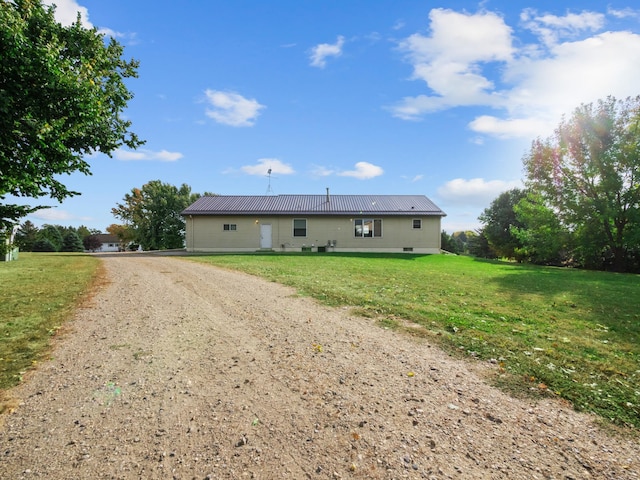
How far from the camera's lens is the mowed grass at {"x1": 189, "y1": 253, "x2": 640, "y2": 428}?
3.35m

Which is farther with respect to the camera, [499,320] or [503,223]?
[503,223]

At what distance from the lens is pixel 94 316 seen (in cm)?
562

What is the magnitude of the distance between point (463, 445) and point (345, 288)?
5839mm

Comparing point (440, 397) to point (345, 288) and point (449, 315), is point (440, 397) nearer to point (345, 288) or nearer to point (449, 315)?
point (449, 315)

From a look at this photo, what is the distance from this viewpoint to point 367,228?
78.1 ft

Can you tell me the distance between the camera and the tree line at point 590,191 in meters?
17.9

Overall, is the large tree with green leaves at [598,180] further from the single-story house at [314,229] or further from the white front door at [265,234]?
the white front door at [265,234]

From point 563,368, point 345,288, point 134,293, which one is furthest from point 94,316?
point 563,368

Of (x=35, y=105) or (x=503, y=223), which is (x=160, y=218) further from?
(x=503, y=223)

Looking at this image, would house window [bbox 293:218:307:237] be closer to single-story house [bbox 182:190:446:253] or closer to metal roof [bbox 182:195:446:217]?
single-story house [bbox 182:190:446:253]

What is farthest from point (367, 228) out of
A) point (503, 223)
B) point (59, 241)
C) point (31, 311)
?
point (59, 241)

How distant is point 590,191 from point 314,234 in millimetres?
16544

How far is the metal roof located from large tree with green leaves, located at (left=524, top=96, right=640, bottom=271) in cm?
660

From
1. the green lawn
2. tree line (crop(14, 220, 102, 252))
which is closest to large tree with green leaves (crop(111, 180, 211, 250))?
tree line (crop(14, 220, 102, 252))
